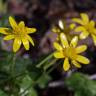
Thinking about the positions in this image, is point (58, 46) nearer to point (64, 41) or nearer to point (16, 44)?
point (64, 41)

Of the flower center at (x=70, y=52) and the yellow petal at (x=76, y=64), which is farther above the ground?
the flower center at (x=70, y=52)

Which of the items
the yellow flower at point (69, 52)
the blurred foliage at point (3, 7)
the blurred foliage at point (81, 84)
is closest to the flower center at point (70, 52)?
the yellow flower at point (69, 52)

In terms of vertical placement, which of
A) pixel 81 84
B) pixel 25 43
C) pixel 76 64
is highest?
pixel 25 43

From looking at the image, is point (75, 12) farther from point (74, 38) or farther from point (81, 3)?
point (74, 38)

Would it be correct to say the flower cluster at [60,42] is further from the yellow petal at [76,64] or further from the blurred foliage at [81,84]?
the blurred foliage at [81,84]

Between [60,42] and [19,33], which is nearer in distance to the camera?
[19,33]

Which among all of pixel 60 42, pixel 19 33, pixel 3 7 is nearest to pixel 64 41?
pixel 60 42

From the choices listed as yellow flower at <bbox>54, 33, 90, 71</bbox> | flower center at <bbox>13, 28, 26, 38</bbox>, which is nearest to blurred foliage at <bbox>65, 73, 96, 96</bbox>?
yellow flower at <bbox>54, 33, 90, 71</bbox>
